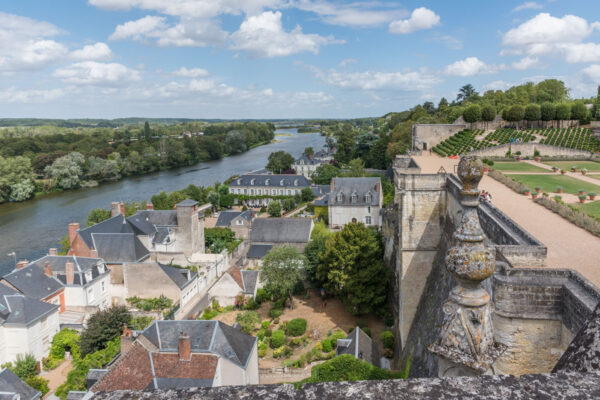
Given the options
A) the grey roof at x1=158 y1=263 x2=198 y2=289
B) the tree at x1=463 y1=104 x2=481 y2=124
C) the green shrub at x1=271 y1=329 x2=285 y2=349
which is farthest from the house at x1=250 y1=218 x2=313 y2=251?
the tree at x1=463 y1=104 x2=481 y2=124

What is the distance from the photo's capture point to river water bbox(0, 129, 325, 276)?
36156 mm

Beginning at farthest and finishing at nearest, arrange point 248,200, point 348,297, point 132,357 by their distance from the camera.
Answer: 1. point 248,200
2. point 348,297
3. point 132,357

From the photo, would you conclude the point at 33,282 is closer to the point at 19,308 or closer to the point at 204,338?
the point at 19,308

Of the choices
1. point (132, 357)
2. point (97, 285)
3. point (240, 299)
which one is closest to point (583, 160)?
point (240, 299)

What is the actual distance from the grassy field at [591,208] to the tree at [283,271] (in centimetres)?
1457

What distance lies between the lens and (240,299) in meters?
23.8

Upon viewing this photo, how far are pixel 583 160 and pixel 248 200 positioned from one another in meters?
37.3

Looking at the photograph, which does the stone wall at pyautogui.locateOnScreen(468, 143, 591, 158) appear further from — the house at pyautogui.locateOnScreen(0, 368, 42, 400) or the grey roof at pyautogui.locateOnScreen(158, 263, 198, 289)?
the house at pyautogui.locateOnScreen(0, 368, 42, 400)

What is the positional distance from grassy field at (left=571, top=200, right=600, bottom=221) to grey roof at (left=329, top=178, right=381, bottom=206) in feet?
71.4

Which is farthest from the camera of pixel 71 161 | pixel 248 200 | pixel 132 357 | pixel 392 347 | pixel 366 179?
pixel 71 161

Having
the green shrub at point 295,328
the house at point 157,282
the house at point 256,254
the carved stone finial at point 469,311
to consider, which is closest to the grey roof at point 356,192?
the house at point 256,254

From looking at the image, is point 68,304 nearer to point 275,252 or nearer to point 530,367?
point 275,252

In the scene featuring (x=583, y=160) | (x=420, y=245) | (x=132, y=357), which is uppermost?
(x=583, y=160)

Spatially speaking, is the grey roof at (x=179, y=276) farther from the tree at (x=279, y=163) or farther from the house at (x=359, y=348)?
the tree at (x=279, y=163)
